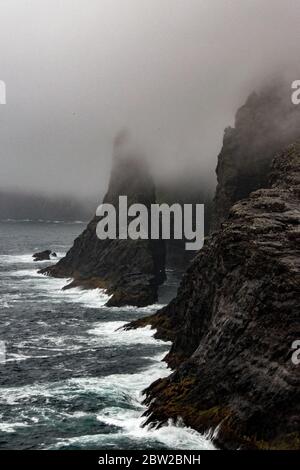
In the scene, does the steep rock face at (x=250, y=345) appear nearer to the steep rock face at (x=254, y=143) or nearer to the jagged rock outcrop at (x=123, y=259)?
the steep rock face at (x=254, y=143)

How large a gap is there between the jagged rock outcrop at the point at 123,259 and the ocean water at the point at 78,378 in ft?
19.2

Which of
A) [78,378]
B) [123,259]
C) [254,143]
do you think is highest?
[254,143]

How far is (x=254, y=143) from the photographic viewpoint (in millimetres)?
114625

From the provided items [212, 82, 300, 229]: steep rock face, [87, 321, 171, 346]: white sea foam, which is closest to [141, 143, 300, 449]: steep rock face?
[87, 321, 171, 346]: white sea foam

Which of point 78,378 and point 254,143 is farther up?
point 254,143

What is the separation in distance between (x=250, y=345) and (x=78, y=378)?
70.7 ft

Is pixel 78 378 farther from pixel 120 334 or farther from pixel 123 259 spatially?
pixel 123 259

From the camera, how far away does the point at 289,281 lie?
1702 inches

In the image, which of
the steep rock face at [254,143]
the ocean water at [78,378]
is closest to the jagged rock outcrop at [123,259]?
the ocean water at [78,378]

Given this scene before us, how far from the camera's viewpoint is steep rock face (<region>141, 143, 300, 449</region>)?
38750 mm

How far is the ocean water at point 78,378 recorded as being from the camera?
1668 inches

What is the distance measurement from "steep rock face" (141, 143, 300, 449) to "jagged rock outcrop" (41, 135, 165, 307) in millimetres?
53696

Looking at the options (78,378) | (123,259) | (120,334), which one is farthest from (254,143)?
(78,378)
